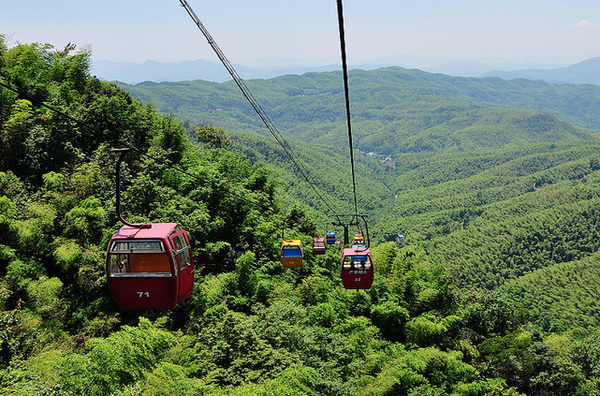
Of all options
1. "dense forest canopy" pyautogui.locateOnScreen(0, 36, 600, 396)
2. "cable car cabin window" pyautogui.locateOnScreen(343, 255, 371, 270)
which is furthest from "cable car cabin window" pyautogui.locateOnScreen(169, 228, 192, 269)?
"cable car cabin window" pyautogui.locateOnScreen(343, 255, 371, 270)

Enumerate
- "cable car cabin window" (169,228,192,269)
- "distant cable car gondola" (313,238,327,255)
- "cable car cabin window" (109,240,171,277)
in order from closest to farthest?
"cable car cabin window" (109,240,171,277) → "cable car cabin window" (169,228,192,269) → "distant cable car gondola" (313,238,327,255)

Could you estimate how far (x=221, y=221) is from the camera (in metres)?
31.9

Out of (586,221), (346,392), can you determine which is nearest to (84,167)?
(346,392)

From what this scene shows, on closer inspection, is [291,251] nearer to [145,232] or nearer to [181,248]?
[181,248]

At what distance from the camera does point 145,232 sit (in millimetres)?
10023

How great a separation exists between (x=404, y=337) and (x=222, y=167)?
25.8 m

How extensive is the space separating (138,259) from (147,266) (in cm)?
37

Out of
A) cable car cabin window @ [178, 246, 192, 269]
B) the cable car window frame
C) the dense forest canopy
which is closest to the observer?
the cable car window frame

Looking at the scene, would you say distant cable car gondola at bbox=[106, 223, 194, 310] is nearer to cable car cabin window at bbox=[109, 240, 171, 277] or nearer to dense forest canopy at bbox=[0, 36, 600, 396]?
cable car cabin window at bbox=[109, 240, 171, 277]

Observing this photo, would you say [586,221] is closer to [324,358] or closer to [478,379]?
[478,379]

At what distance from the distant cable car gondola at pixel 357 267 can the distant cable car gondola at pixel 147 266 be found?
11.6 meters

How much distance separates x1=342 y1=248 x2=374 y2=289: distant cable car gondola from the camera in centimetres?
2056

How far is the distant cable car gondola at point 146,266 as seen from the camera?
9.90 m

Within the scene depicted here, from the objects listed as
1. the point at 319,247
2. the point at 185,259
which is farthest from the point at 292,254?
the point at 185,259
